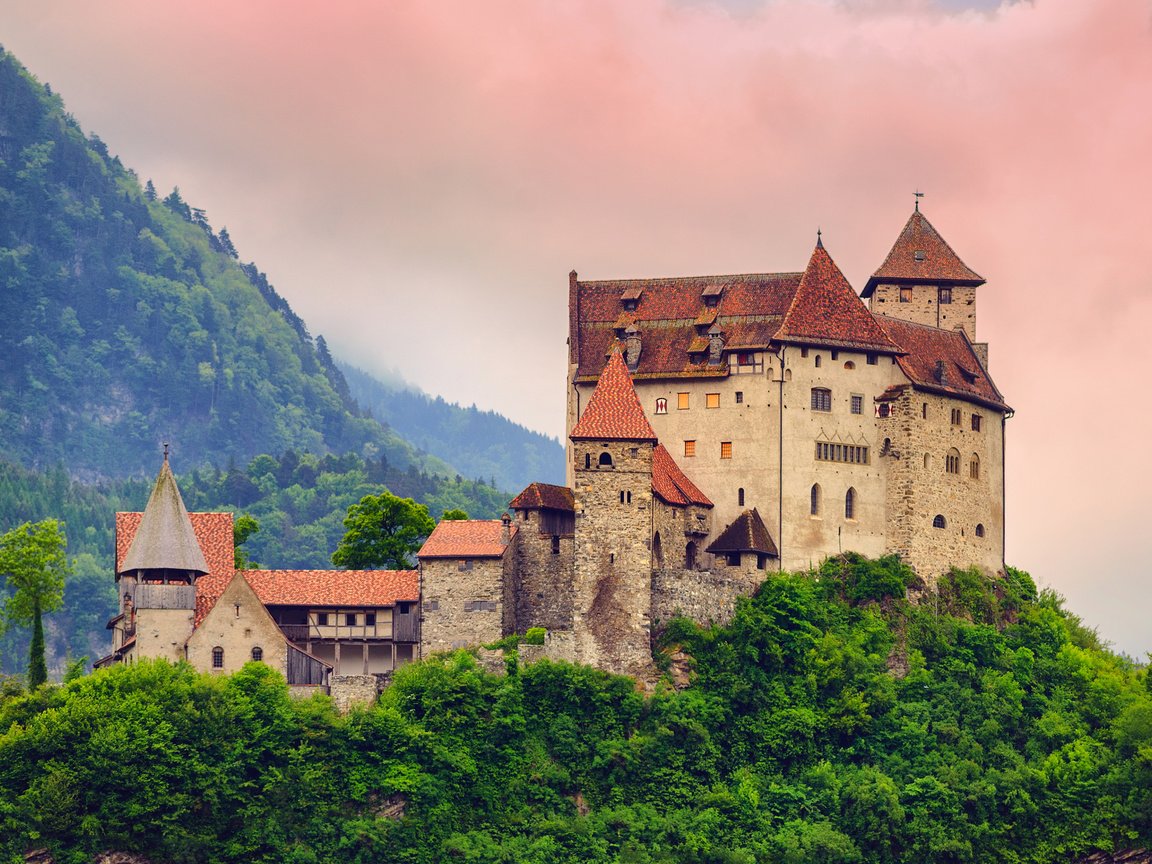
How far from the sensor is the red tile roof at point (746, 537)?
104 m

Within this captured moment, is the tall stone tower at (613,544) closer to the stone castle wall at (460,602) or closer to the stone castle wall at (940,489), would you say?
the stone castle wall at (460,602)

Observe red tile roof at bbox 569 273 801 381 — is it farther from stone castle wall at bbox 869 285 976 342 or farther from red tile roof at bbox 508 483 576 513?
red tile roof at bbox 508 483 576 513

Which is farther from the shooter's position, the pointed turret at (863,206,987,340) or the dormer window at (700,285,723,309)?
the pointed turret at (863,206,987,340)

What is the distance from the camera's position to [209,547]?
336 feet

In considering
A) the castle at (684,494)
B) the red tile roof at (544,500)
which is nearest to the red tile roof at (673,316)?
the castle at (684,494)

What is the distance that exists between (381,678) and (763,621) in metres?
16.1

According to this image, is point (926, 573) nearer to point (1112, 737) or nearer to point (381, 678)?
point (1112, 737)

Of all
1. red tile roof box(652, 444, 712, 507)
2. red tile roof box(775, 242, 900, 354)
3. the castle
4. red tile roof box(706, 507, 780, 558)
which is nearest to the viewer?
the castle

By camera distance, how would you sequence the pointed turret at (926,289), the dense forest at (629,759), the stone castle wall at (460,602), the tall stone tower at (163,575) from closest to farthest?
the dense forest at (629,759)
the tall stone tower at (163,575)
the stone castle wall at (460,602)
the pointed turret at (926,289)

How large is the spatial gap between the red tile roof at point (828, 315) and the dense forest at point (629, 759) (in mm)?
10880

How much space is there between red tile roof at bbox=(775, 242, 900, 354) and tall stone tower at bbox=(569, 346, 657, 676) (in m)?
10.8

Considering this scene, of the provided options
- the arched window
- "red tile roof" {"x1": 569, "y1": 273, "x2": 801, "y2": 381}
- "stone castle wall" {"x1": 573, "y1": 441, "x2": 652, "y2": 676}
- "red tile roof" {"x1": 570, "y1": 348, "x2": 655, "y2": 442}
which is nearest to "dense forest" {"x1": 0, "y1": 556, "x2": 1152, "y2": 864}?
"stone castle wall" {"x1": 573, "y1": 441, "x2": 652, "y2": 676}

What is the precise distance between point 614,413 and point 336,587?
13.8m

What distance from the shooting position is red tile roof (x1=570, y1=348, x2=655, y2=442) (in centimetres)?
9944
